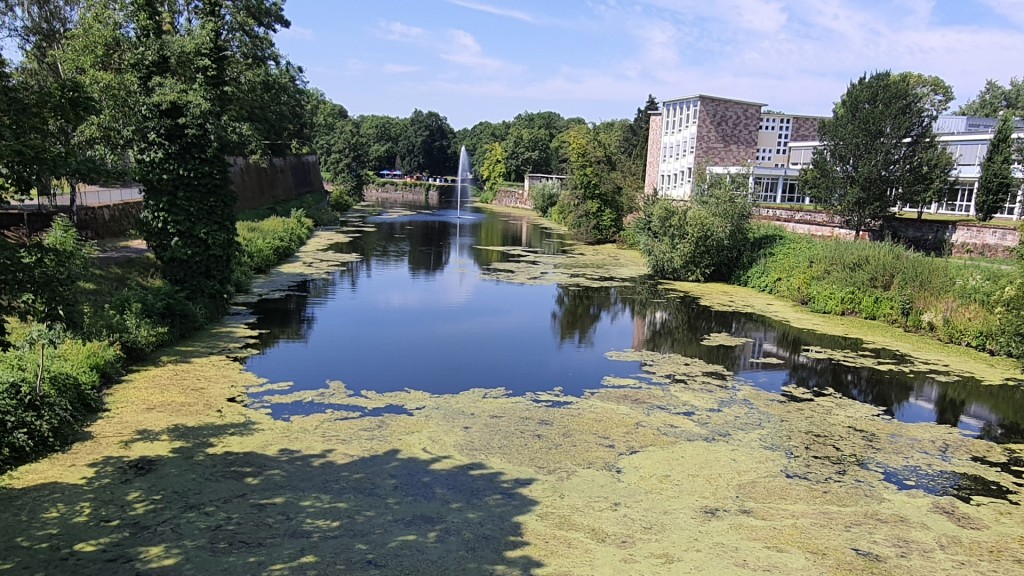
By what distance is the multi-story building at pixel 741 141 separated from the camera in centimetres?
4197

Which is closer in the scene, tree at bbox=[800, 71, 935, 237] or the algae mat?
the algae mat

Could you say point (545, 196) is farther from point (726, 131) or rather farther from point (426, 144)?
point (426, 144)

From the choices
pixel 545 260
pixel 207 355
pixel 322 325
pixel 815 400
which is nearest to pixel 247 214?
pixel 545 260

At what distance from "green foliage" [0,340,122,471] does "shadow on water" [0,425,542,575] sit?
0.83m

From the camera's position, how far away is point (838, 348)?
15.7 m

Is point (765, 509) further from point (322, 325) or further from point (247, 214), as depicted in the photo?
point (247, 214)

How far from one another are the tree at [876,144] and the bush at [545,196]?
31.7 m

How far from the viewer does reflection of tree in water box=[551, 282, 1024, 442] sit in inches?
470

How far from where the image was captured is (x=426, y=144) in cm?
A: 10238

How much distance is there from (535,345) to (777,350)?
5.85 m

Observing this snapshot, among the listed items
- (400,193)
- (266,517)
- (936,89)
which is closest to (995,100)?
(936,89)

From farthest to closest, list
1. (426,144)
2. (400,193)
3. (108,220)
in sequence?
(426,144) → (400,193) → (108,220)

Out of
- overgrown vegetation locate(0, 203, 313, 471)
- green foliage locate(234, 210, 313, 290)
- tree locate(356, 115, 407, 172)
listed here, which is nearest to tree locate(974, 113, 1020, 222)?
green foliage locate(234, 210, 313, 290)

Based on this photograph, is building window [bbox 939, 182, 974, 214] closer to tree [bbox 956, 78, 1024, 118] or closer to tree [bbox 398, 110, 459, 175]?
tree [bbox 956, 78, 1024, 118]
